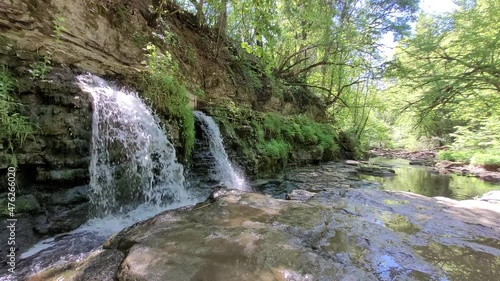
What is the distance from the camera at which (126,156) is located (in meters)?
3.82

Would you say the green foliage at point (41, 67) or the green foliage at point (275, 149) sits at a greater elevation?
the green foliage at point (41, 67)

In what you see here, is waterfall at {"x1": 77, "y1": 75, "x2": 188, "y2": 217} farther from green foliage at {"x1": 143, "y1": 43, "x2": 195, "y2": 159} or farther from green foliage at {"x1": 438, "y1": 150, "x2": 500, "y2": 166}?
green foliage at {"x1": 438, "y1": 150, "x2": 500, "y2": 166}

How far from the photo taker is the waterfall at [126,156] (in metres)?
3.47

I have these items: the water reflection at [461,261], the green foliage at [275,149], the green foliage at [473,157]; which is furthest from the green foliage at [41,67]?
the green foliage at [473,157]

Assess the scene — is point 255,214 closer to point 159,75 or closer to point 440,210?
point 440,210

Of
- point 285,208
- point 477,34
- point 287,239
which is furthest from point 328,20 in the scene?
point 287,239

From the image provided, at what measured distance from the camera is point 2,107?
2617 mm

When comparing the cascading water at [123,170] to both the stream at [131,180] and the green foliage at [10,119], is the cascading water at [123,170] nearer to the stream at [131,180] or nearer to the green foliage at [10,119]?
the stream at [131,180]

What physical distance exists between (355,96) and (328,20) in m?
9.20

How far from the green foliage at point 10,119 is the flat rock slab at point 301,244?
177 centimetres

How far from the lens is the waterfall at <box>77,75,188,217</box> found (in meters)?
3.47

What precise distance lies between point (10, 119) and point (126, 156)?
4.73 ft

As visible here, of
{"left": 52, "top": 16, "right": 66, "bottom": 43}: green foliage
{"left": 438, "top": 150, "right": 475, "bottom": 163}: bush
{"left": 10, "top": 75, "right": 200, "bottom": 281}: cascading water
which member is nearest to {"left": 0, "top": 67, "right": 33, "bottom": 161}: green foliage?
{"left": 10, "top": 75, "right": 200, "bottom": 281}: cascading water

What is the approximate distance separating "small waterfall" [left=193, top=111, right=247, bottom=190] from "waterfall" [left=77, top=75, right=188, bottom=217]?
43.8 inches
